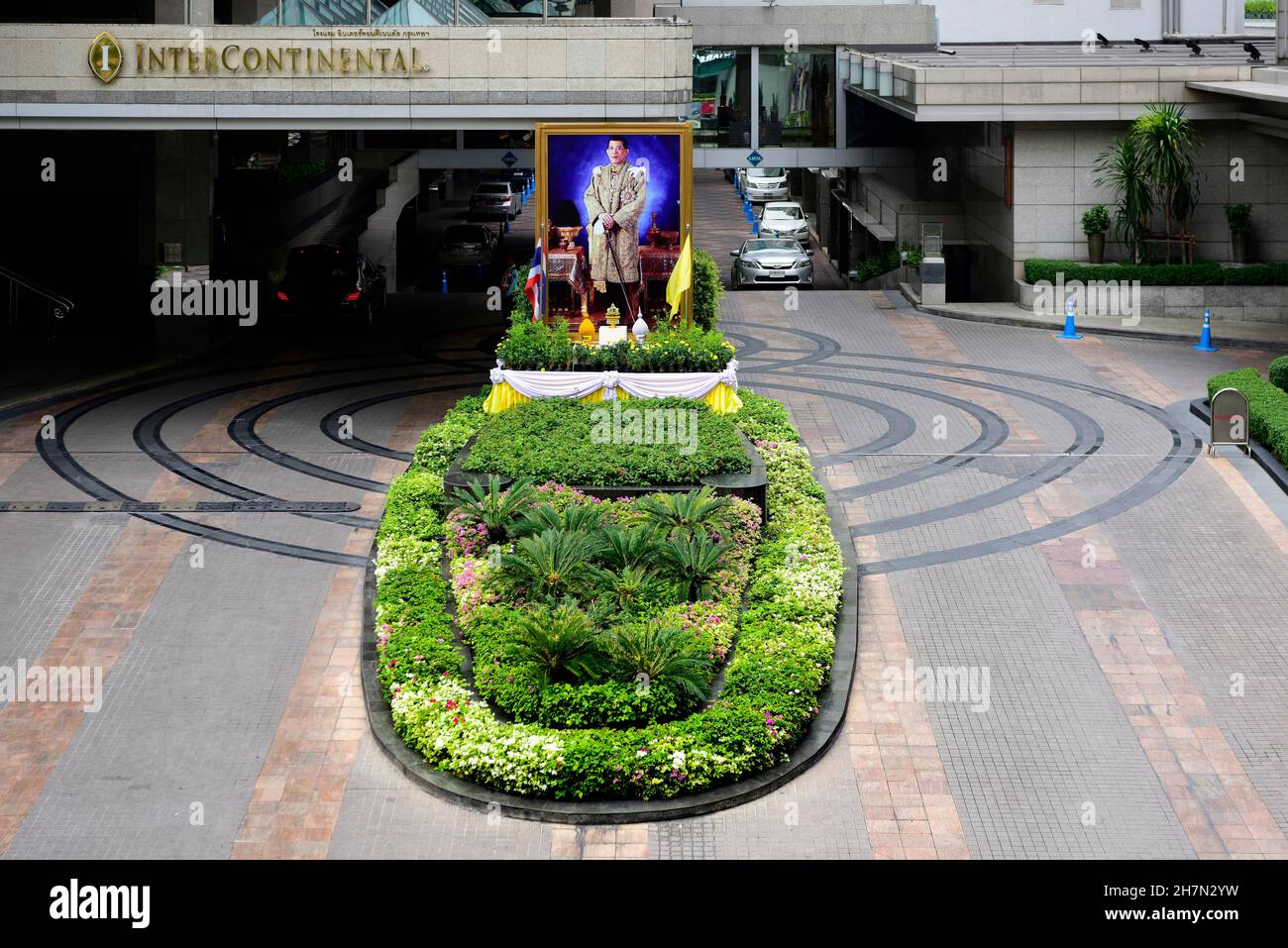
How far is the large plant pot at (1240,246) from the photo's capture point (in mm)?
37438

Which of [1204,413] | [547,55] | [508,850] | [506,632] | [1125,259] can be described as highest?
[547,55]

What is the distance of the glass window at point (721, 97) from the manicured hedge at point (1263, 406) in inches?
958

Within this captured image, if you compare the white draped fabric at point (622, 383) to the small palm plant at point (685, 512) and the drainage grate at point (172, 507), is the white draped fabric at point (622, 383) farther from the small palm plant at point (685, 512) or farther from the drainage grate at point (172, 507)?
the small palm plant at point (685, 512)

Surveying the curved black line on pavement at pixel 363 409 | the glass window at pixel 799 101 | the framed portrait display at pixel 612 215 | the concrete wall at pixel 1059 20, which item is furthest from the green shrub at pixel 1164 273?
the concrete wall at pixel 1059 20

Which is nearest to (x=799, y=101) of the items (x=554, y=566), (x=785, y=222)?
(x=785, y=222)

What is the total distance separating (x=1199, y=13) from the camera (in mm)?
55469

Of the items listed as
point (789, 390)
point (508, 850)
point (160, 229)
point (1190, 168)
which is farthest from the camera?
point (160, 229)

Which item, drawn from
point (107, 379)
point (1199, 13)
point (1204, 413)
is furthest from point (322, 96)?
point (1199, 13)

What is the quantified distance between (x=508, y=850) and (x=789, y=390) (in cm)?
1701

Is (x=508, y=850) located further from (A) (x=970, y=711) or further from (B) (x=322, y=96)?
(B) (x=322, y=96)

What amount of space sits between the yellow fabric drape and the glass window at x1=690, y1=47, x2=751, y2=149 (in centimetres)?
2535

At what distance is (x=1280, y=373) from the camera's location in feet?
90.4

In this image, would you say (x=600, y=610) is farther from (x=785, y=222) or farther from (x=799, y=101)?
(x=785, y=222)

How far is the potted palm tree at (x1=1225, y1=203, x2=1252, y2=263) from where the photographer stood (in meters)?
37.2
